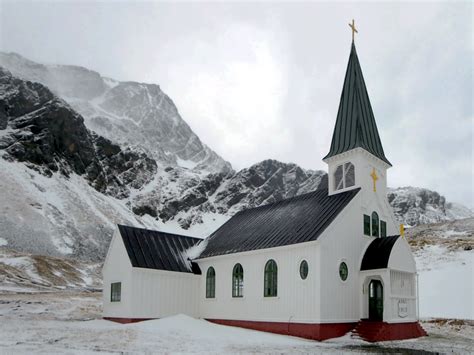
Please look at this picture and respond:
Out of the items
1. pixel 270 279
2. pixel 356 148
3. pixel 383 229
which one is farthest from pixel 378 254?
pixel 356 148

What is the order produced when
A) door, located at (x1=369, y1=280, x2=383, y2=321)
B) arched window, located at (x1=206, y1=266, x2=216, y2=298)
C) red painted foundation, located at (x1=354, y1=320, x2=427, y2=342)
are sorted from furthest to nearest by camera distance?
arched window, located at (x1=206, y1=266, x2=216, y2=298) → door, located at (x1=369, y1=280, x2=383, y2=321) → red painted foundation, located at (x1=354, y1=320, x2=427, y2=342)

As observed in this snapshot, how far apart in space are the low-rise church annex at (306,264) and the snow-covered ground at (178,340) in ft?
4.59

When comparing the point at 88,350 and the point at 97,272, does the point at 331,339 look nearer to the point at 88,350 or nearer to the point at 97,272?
the point at 88,350

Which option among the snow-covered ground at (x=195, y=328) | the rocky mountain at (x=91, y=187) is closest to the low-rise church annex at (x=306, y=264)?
the snow-covered ground at (x=195, y=328)

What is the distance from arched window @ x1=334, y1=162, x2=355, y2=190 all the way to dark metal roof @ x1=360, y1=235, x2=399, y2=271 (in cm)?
358

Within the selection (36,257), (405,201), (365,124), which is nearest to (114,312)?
(365,124)

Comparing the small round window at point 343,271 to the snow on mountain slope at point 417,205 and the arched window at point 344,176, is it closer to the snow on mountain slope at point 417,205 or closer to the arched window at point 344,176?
the arched window at point 344,176

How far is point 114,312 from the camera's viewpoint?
89.6 ft

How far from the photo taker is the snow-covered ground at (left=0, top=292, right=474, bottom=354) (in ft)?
51.2

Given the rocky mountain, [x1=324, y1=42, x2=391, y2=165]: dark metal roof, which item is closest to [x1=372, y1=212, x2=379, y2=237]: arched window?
[x1=324, y1=42, x2=391, y2=165]: dark metal roof

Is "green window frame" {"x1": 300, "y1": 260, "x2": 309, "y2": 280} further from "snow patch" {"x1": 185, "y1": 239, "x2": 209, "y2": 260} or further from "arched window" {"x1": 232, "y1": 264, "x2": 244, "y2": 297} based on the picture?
"snow patch" {"x1": 185, "y1": 239, "x2": 209, "y2": 260}

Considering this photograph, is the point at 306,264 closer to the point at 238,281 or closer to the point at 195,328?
the point at 238,281

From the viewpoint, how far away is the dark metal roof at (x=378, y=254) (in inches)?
895

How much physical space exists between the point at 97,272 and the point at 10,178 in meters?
29.8
